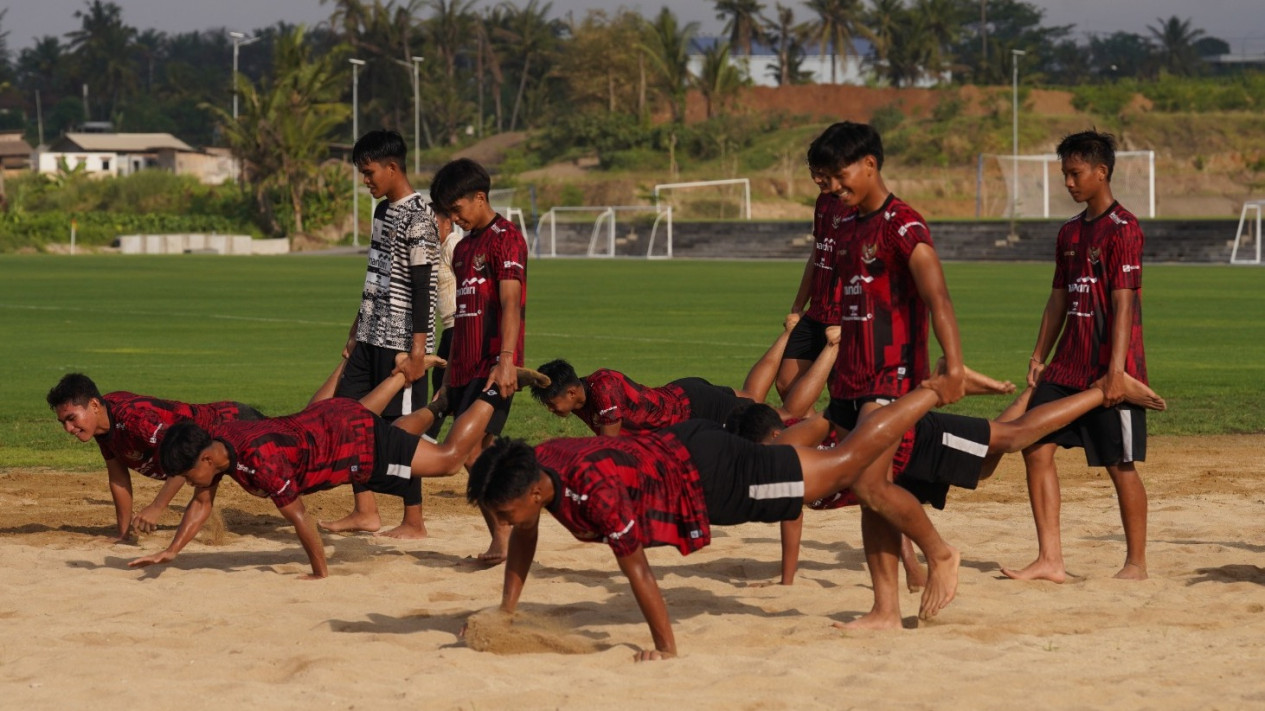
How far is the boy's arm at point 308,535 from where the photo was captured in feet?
24.0

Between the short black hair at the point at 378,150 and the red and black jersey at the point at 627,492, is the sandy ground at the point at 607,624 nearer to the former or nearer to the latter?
the red and black jersey at the point at 627,492

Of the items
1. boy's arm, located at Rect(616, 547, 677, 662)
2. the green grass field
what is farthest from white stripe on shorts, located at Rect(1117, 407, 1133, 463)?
the green grass field

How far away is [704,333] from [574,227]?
45.1m

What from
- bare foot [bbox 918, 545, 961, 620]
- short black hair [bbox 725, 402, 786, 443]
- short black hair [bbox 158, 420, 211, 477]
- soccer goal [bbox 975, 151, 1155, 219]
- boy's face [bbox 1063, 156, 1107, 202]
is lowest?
bare foot [bbox 918, 545, 961, 620]

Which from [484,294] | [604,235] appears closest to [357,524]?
[484,294]

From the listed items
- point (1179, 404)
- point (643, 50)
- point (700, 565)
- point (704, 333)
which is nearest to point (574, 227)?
point (643, 50)

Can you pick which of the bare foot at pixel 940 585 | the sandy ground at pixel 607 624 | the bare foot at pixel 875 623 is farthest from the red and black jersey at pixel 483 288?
the bare foot at pixel 940 585

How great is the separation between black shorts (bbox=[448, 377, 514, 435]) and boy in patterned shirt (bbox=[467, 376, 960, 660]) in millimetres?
1766

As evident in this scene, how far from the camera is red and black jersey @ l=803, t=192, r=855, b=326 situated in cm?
796

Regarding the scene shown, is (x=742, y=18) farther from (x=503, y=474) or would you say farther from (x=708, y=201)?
(x=503, y=474)

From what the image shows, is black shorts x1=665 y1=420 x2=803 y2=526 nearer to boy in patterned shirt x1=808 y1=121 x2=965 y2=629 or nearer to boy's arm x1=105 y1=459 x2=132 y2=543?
boy in patterned shirt x1=808 y1=121 x2=965 y2=629

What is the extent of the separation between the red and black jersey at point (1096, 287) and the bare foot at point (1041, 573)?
832mm

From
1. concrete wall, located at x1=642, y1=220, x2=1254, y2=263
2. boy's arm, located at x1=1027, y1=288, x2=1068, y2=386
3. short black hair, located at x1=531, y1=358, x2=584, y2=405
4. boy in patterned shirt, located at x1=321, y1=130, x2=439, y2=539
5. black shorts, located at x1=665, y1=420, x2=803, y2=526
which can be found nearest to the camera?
black shorts, located at x1=665, y1=420, x2=803, y2=526

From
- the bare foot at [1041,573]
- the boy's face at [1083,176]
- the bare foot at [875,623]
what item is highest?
the boy's face at [1083,176]
